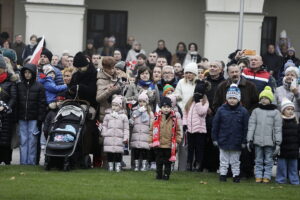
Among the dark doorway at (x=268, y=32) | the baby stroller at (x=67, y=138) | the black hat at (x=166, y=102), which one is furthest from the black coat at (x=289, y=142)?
the dark doorway at (x=268, y=32)

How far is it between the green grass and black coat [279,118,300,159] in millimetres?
635

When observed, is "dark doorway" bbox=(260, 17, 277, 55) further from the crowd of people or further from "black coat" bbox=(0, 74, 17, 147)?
"black coat" bbox=(0, 74, 17, 147)

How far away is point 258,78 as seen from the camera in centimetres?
1939

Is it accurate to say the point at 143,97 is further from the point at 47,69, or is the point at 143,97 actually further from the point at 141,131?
the point at 47,69

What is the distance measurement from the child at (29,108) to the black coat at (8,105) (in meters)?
0.18

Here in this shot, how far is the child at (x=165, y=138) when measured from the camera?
699 inches

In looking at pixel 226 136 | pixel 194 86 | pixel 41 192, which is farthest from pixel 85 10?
pixel 41 192

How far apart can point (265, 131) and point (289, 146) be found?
56 cm

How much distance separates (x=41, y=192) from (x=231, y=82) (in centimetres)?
494

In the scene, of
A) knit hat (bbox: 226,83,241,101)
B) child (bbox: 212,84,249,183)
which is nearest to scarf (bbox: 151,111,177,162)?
child (bbox: 212,84,249,183)

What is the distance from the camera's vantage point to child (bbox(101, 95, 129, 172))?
1891 centimetres

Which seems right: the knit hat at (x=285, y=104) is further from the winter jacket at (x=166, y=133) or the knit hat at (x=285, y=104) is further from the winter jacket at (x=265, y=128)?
the winter jacket at (x=166, y=133)

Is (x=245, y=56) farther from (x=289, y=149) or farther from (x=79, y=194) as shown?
(x=79, y=194)

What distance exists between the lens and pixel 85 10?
3159cm
